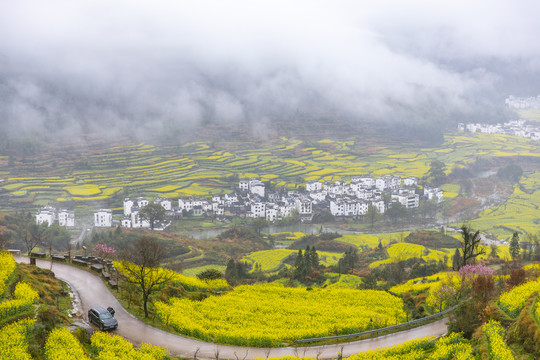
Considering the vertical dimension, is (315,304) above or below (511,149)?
below

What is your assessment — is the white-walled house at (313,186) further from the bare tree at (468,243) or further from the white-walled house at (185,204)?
the bare tree at (468,243)

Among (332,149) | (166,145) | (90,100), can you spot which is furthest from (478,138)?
(90,100)

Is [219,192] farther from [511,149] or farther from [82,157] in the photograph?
[511,149]

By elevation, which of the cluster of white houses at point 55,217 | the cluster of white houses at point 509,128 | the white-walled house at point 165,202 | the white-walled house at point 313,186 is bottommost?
the cluster of white houses at point 55,217

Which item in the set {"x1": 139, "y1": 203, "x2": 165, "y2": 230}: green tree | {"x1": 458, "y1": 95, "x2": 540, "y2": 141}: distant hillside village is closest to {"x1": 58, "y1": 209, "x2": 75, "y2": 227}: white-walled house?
{"x1": 139, "y1": 203, "x2": 165, "y2": 230}: green tree

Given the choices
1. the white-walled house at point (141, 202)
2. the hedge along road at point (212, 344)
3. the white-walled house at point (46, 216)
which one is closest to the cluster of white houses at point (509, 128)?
the white-walled house at point (141, 202)

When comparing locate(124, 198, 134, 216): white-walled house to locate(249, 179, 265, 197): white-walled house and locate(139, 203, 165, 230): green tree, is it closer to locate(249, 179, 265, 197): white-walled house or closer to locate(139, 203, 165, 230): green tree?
locate(139, 203, 165, 230): green tree

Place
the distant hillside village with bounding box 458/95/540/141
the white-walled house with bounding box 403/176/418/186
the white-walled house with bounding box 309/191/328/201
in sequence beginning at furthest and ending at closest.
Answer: the distant hillside village with bounding box 458/95/540/141
the white-walled house with bounding box 403/176/418/186
the white-walled house with bounding box 309/191/328/201
